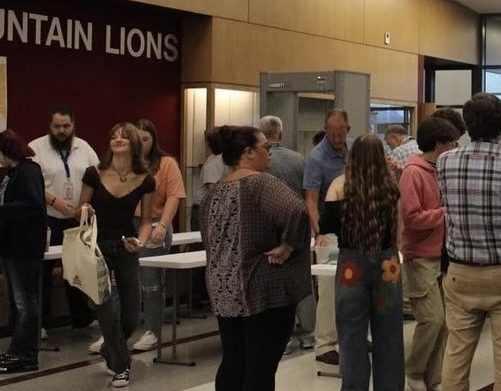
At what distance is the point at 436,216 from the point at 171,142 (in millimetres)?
4767

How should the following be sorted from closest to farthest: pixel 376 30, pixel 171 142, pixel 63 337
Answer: pixel 63 337 < pixel 171 142 < pixel 376 30

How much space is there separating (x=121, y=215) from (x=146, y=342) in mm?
1412

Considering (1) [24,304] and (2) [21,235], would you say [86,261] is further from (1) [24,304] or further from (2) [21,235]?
(1) [24,304]

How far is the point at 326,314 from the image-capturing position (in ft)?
20.4

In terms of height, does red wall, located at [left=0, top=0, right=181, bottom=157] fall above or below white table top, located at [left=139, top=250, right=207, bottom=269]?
above

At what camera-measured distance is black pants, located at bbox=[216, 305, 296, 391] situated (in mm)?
3945

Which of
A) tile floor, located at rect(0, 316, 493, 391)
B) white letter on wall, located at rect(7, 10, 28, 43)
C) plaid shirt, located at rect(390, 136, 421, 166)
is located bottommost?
tile floor, located at rect(0, 316, 493, 391)

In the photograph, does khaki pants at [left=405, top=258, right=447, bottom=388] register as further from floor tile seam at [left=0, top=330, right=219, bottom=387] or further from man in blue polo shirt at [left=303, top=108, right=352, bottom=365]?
floor tile seam at [left=0, top=330, right=219, bottom=387]

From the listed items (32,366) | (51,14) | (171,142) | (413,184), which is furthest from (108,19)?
(413,184)

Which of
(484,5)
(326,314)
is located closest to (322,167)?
(326,314)

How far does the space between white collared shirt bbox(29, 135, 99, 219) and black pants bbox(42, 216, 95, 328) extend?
3.3 inches

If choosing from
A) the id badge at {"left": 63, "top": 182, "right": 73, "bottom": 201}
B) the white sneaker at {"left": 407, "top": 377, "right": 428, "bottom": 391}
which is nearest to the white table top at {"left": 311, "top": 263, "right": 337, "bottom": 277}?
the white sneaker at {"left": 407, "top": 377, "right": 428, "bottom": 391}

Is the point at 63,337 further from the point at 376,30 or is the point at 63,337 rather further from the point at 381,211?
the point at 376,30

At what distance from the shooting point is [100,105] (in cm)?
873
